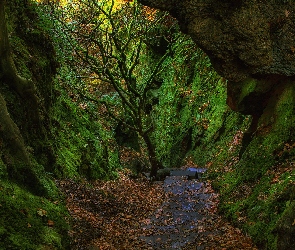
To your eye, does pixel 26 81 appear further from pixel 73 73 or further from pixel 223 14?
pixel 73 73

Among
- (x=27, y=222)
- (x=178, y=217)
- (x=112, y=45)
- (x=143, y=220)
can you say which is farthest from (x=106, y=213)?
(x=112, y=45)

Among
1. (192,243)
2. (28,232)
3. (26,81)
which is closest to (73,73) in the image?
(26,81)

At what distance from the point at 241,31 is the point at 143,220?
6.42 metres

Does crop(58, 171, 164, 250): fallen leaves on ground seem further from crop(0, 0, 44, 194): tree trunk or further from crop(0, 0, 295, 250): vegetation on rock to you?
crop(0, 0, 44, 194): tree trunk

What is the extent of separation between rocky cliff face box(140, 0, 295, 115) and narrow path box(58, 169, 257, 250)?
4403 mm

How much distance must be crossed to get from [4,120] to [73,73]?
9752 millimetres

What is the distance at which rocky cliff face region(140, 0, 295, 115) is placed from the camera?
7.98 meters

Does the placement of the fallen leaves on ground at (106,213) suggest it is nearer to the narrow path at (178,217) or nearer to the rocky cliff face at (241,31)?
the narrow path at (178,217)

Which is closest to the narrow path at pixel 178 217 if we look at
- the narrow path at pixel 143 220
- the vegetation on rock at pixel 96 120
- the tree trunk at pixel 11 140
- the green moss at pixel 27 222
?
the narrow path at pixel 143 220

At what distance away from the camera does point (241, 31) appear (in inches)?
314

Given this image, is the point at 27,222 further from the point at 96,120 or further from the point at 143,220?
the point at 96,120

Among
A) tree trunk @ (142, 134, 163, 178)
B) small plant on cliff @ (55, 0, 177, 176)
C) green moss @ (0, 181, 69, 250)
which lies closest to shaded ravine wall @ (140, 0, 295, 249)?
green moss @ (0, 181, 69, 250)

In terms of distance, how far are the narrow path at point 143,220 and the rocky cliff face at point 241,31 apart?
4403 millimetres

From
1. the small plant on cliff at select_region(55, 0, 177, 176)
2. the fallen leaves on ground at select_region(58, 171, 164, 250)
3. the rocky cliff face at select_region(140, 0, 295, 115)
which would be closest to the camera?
the fallen leaves on ground at select_region(58, 171, 164, 250)
